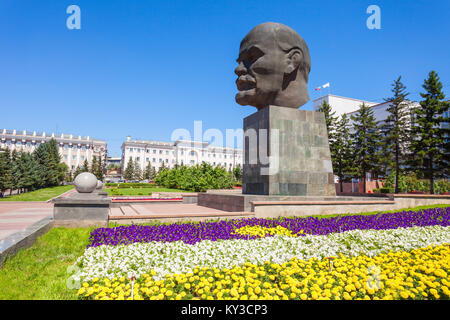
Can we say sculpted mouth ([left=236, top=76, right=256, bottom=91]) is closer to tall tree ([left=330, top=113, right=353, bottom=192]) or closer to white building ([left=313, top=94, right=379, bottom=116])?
tall tree ([left=330, top=113, right=353, bottom=192])

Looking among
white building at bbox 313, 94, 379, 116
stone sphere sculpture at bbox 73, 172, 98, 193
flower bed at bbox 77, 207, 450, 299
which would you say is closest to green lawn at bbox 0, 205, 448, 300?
flower bed at bbox 77, 207, 450, 299

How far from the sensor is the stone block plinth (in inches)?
407

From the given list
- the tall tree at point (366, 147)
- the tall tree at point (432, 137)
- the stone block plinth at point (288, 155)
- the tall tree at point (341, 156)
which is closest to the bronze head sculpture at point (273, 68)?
the stone block plinth at point (288, 155)

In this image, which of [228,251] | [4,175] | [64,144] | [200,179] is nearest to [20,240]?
[228,251]

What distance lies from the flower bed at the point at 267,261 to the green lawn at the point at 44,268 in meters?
0.24

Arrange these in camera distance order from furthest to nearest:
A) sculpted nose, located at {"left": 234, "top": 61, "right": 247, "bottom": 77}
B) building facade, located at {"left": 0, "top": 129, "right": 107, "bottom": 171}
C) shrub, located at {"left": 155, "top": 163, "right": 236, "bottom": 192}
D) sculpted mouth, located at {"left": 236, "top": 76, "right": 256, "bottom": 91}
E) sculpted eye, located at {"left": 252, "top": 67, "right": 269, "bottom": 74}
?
building facade, located at {"left": 0, "top": 129, "right": 107, "bottom": 171}
shrub, located at {"left": 155, "top": 163, "right": 236, "bottom": 192}
sculpted nose, located at {"left": 234, "top": 61, "right": 247, "bottom": 77}
sculpted mouth, located at {"left": 236, "top": 76, "right": 256, "bottom": 91}
sculpted eye, located at {"left": 252, "top": 67, "right": 269, "bottom": 74}

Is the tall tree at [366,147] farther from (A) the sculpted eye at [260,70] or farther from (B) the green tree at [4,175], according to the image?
(B) the green tree at [4,175]

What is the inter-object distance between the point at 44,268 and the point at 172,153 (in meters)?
88.2

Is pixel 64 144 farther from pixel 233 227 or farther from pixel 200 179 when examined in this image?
pixel 233 227

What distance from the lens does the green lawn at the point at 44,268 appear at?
10.4 ft

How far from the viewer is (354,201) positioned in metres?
9.99

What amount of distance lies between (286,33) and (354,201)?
22.2 ft

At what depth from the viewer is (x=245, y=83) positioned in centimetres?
1123

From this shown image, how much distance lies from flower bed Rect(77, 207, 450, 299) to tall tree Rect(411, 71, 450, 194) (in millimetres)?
16876
